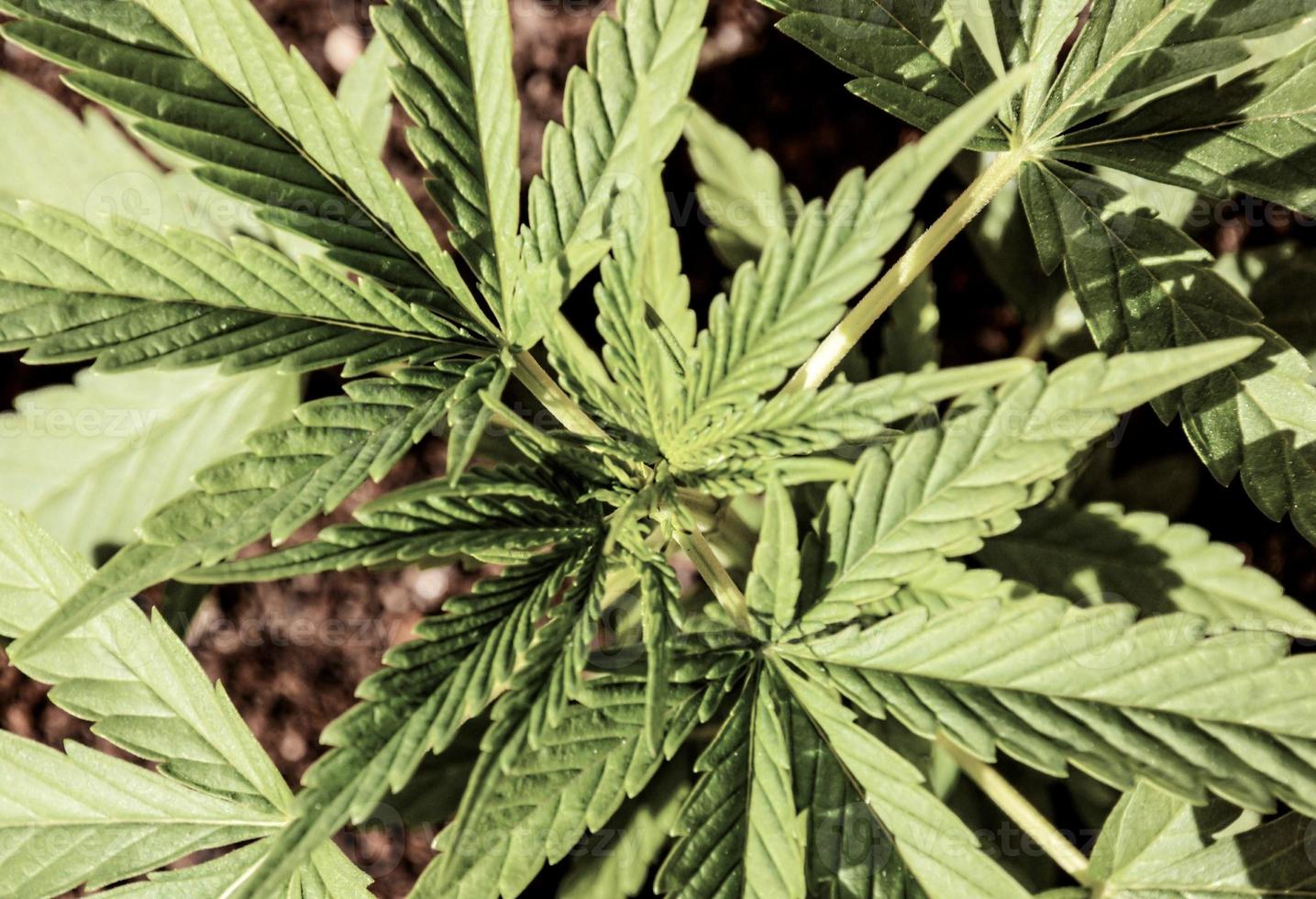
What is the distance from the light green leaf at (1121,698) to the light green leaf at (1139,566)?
43cm

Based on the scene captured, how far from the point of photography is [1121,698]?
91 cm

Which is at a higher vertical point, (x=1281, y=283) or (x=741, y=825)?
(x=1281, y=283)

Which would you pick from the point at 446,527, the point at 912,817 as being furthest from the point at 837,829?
the point at 446,527

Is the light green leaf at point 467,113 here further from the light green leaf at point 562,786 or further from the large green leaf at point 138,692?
the large green leaf at point 138,692

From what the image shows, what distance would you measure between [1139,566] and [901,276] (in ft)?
2.04

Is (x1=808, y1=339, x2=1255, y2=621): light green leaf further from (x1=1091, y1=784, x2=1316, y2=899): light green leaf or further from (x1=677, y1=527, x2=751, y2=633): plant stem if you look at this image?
(x1=1091, y1=784, x2=1316, y2=899): light green leaf

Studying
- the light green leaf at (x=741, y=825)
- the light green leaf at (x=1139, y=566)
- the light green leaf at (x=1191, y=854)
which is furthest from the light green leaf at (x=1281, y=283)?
the light green leaf at (x=741, y=825)

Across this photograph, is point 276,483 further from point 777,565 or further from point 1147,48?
point 1147,48

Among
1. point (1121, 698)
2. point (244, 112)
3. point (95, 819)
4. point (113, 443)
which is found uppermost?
point (244, 112)

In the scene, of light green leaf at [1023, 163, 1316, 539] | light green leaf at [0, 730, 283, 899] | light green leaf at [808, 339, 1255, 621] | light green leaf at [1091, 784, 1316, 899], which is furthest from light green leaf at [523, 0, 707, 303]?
light green leaf at [1091, 784, 1316, 899]

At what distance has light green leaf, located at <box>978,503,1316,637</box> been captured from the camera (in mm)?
1331

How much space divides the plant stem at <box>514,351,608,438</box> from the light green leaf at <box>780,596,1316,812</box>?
15.7 inches

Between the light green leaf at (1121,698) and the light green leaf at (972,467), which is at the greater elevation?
the light green leaf at (972,467)

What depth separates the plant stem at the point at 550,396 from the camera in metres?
1.09
